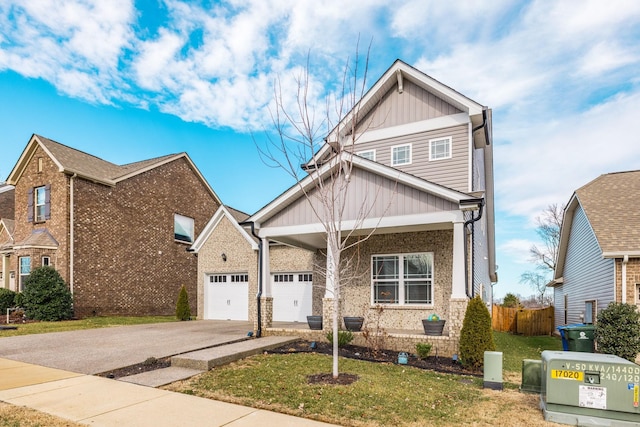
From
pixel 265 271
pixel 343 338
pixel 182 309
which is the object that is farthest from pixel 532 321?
pixel 182 309

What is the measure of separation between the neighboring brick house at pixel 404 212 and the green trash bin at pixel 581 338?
269 cm

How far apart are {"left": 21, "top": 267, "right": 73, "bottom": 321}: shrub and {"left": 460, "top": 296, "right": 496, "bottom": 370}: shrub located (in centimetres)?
1618

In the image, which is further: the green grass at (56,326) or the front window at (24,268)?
the front window at (24,268)

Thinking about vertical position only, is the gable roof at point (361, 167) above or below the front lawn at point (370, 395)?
above

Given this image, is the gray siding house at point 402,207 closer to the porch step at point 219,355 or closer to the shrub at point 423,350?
the shrub at point 423,350

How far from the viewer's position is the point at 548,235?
34844 mm

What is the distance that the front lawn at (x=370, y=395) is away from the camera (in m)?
5.18

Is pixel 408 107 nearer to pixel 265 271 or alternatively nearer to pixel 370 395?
pixel 265 271

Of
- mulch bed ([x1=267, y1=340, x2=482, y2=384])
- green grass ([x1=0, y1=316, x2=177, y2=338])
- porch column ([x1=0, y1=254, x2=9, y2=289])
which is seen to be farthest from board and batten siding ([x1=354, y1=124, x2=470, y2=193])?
porch column ([x1=0, y1=254, x2=9, y2=289])

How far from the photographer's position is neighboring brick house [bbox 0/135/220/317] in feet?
58.7

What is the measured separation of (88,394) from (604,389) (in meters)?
7.27

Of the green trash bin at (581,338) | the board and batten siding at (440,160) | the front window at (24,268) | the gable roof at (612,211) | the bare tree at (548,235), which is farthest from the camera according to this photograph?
the bare tree at (548,235)

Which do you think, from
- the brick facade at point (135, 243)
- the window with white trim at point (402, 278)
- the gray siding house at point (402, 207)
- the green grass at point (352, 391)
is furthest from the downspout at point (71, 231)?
the window with white trim at point (402, 278)

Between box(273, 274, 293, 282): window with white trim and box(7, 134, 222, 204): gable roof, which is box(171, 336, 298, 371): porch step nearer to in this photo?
box(273, 274, 293, 282): window with white trim
